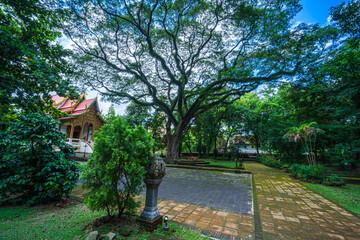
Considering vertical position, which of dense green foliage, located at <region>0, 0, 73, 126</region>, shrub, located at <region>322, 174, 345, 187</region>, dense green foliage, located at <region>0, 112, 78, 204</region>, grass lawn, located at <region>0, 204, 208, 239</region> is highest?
dense green foliage, located at <region>0, 0, 73, 126</region>

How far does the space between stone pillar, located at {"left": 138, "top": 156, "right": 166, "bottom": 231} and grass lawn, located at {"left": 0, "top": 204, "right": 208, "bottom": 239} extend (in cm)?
17

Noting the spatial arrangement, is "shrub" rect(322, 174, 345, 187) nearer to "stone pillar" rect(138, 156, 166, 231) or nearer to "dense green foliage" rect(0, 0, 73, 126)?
"stone pillar" rect(138, 156, 166, 231)

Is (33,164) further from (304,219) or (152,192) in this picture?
(304,219)

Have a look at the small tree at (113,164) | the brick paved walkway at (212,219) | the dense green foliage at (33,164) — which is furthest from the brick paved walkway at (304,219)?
the dense green foliage at (33,164)

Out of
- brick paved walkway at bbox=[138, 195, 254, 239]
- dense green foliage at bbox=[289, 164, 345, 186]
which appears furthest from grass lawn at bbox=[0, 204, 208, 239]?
dense green foliage at bbox=[289, 164, 345, 186]

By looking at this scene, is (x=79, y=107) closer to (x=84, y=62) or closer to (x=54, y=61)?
(x=84, y=62)

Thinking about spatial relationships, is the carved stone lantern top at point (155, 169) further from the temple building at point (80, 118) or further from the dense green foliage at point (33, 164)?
the temple building at point (80, 118)

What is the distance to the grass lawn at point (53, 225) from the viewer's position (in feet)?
7.98

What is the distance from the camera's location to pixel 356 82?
6.93 m

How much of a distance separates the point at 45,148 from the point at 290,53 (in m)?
13.2

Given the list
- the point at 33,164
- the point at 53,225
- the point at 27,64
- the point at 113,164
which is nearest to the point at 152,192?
the point at 113,164

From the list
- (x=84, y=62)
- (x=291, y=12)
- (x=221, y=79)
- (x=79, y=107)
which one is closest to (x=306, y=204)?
(x=221, y=79)

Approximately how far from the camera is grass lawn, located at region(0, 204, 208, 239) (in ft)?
7.98

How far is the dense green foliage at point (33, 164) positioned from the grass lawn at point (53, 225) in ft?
1.31
